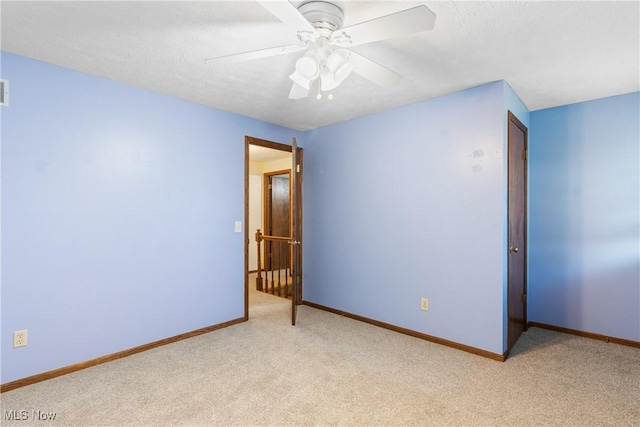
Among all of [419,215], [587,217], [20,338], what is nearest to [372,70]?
[419,215]

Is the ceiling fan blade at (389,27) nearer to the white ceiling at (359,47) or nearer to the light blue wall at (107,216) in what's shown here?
the white ceiling at (359,47)

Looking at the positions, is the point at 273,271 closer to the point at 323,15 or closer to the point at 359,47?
the point at 359,47

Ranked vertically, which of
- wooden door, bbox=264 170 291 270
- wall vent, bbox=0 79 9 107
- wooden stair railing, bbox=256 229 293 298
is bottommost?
wooden stair railing, bbox=256 229 293 298

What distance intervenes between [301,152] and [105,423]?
338 cm

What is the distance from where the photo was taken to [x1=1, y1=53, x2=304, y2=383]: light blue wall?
→ 2301 mm

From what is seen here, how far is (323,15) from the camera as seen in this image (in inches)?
67.3

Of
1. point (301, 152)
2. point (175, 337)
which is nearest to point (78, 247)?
point (175, 337)

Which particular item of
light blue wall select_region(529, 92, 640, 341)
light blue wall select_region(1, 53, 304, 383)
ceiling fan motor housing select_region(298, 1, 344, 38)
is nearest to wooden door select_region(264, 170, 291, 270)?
light blue wall select_region(1, 53, 304, 383)

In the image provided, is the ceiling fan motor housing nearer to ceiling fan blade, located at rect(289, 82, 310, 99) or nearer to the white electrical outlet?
ceiling fan blade, located at rect(289, 82, 310, 99)

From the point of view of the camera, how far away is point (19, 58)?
2281 mm

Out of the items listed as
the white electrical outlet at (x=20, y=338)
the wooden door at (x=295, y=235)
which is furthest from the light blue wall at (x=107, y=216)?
the wooden door at (x=295, y=235)

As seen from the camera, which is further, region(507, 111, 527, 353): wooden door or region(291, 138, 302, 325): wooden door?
region(291, 138, 302, 325): wooden door

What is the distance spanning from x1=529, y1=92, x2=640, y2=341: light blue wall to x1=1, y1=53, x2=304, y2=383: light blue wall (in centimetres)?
330

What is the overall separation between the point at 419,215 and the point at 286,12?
235 centimetres
